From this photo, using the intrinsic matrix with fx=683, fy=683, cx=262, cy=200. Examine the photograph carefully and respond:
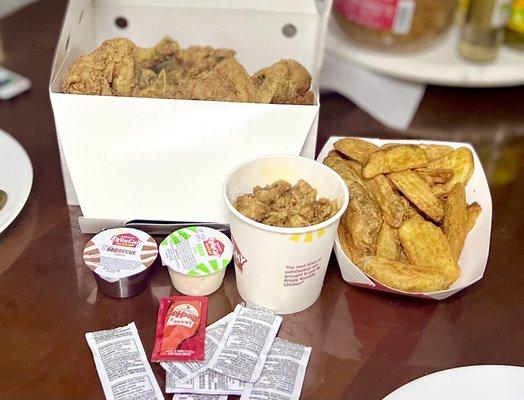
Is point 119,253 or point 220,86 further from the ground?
point 220,86

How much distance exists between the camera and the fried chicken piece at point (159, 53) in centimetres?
95

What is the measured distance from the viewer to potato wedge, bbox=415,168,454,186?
87 centimetres

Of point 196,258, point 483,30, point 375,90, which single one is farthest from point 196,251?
point 483,30

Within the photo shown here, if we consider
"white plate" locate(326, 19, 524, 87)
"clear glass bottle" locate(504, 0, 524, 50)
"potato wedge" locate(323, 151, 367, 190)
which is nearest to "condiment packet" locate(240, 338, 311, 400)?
"potato wedge" locate(323, 151, 367, 190)

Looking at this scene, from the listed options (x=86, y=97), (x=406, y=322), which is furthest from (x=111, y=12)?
(x=406, y=322)

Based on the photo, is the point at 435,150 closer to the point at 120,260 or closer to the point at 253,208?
the point at 253,208

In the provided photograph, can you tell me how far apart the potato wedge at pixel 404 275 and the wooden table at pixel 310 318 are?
0.05 meters

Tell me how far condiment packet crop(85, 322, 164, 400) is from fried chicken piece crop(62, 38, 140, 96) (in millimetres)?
284

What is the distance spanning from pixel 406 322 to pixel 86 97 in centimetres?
44

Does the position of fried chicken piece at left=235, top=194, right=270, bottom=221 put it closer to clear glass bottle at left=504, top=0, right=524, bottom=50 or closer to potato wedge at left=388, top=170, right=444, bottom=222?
potato wedge at left=388, top=170, right=444, bottom=222

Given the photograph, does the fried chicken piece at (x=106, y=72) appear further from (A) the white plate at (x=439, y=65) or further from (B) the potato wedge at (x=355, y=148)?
(A) the white plate at (x=439, y=65)

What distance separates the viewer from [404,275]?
756 mm

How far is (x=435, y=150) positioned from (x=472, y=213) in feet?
0.36

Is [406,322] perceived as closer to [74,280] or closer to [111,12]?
[74,280]
